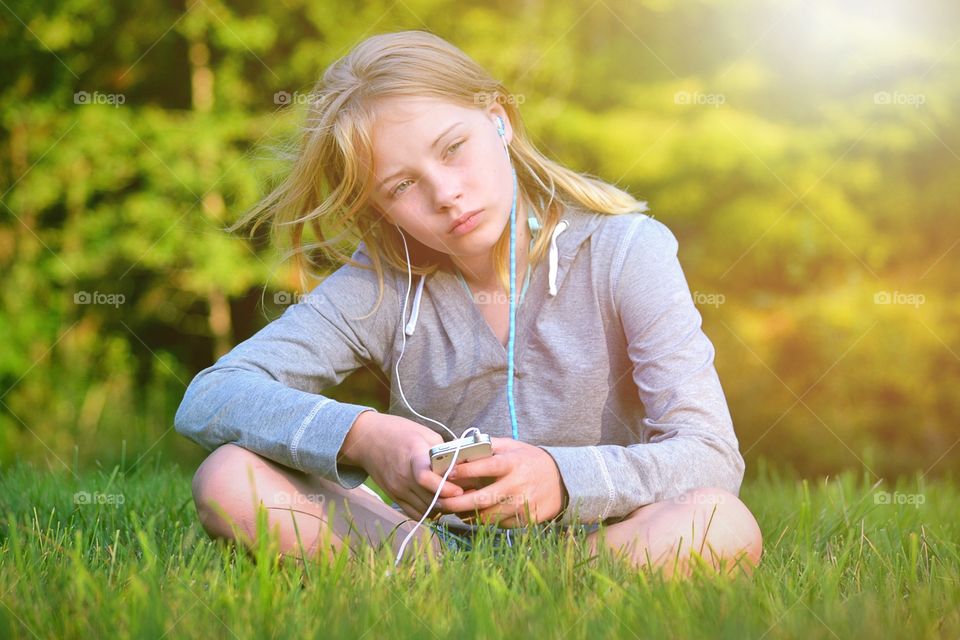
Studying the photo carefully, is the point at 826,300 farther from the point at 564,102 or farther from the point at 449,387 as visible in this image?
the point at 449,387

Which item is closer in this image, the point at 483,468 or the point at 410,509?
the point at 483,468

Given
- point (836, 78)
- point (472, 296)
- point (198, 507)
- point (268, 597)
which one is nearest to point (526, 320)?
point (472, 296)

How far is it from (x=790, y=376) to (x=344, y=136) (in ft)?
9.60

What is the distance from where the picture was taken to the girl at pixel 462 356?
161 cm

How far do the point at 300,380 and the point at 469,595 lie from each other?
0.74 metres

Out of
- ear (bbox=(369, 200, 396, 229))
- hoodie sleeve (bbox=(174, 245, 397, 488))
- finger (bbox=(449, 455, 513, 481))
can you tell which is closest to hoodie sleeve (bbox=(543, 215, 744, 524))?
finger (bbox=(449, 455, 513, 481))

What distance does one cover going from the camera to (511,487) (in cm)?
154

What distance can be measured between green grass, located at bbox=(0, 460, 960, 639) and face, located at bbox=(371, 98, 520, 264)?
0.63 metres

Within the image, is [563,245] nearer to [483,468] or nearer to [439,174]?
[439,174]

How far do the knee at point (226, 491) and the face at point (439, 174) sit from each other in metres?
0.56

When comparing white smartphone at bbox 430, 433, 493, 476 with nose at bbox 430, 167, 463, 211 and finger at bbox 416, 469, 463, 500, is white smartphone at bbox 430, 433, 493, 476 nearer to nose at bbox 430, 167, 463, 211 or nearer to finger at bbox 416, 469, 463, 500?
A: finger at bbox 416, 469, 463, 500

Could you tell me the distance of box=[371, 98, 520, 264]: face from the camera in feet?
6.15

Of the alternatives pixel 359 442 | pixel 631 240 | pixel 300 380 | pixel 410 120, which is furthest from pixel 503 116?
pixel 359 442

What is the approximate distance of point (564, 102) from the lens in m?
4.68
